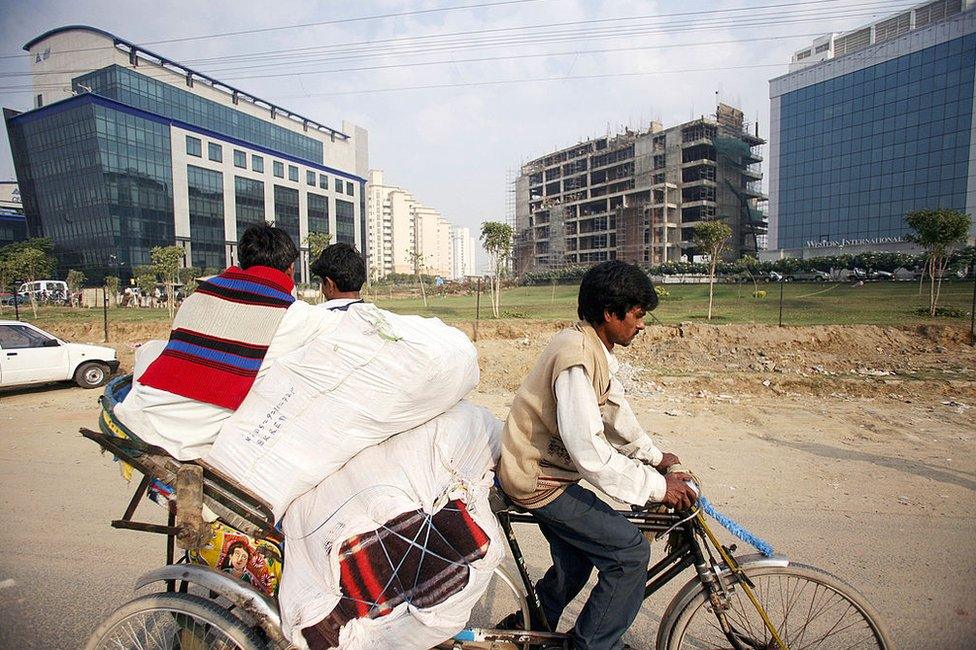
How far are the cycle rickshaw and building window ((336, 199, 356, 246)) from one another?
67.5m

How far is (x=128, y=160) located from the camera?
46531mm

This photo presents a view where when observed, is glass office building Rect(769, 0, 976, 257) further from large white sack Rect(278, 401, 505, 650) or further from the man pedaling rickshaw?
large white sack Rect(278, 401, 505, 650)

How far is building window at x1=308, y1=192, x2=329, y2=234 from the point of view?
2490 inches

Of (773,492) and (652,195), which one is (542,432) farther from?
(652,195)

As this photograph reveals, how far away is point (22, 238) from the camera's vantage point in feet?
189

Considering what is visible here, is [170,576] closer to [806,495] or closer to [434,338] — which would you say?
[434,338]

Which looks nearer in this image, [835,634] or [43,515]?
[835,634]

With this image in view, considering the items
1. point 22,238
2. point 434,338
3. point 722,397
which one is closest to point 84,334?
point 722,397

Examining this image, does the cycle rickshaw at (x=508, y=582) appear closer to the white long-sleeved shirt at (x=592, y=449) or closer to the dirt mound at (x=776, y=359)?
the white long-sleeved shirt at (x=592, y=449)

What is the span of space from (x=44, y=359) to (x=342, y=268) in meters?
9.10

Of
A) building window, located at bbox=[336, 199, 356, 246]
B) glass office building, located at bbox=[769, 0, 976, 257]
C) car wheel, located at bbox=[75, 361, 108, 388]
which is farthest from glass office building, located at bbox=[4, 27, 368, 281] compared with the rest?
glass office building, located at bbox=[769, 0, 976, 257]

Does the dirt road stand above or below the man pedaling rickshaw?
below

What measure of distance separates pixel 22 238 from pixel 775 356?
239 feet

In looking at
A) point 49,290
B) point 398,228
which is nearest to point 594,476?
point 49,290
